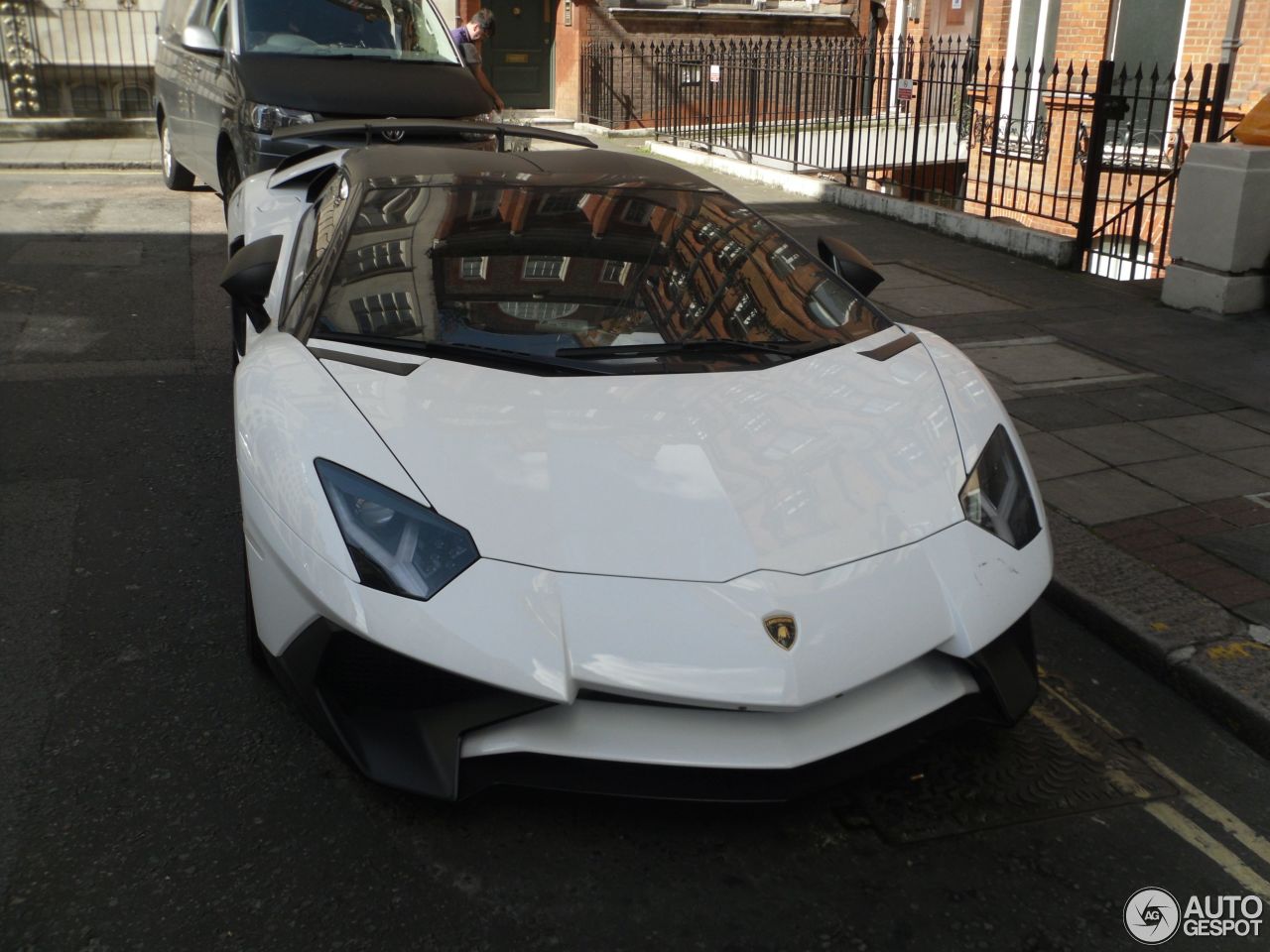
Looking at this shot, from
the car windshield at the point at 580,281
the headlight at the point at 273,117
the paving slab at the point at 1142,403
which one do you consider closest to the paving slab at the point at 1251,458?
the paving slab at the point at 1142,403

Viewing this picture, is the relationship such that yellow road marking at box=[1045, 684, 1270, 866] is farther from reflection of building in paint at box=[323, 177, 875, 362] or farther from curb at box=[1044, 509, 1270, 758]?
reflection of building in paint at box=[323, 177, 875, 362]

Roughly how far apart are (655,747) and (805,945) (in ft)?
1.69

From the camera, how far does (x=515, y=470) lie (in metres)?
2.89

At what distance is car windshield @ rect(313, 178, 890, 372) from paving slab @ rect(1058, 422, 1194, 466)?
1.97 meters

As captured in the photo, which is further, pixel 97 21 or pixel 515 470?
pixel 97 21

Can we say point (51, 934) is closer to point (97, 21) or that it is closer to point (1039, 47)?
point (1039, 47)

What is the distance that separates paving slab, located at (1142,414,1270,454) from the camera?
18.1 feet

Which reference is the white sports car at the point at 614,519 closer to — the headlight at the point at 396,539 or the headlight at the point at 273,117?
the headlight at the point at 396,539

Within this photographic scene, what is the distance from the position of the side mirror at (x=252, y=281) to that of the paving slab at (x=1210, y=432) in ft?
13.3

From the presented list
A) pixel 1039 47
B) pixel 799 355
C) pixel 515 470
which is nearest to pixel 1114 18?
pixel 1039 47

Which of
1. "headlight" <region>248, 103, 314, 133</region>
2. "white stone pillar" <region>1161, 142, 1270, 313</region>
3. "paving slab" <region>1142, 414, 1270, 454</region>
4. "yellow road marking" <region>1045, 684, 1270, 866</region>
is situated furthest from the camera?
"headlight" <region>248, 103, 314, 133</region>

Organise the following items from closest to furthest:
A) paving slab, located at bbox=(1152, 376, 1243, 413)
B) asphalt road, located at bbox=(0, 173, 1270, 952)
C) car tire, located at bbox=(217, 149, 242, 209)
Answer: asphalt road, located at bbox=(0, 173, 1270, 952), paving slab, located at bbox=(1152, 376, 1243, 413), car tire, located at bbox=(217, 149, 242, 209)

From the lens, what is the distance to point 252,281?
Answer: 14.0 ft

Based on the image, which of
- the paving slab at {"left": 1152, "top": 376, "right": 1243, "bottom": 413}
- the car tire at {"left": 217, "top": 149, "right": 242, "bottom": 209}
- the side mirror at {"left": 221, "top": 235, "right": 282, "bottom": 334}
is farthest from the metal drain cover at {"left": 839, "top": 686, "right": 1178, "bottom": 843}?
the car tire at {"left": 217, "top": 149, "right": 242, "bottom": 209}
